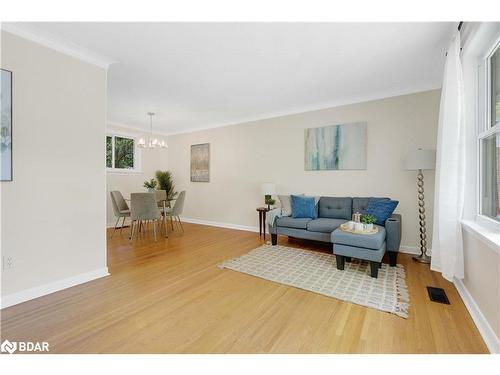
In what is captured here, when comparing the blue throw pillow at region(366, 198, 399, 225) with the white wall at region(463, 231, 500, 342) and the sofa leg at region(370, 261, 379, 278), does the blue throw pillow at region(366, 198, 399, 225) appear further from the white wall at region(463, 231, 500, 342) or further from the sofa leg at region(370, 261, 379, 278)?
the white wall at region(463, 231, 500, 342)

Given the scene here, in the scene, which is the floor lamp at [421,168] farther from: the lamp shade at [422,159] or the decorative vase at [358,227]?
the decorative vase at [358,227]

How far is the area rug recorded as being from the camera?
2125 millimetres

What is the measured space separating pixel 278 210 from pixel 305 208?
18.8 inches

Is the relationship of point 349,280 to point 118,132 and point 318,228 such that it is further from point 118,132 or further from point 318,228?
point 118,132

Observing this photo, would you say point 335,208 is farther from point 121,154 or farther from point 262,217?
point 121,154

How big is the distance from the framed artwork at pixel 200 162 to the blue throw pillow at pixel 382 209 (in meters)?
3.91

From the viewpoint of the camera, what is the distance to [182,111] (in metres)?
4.68

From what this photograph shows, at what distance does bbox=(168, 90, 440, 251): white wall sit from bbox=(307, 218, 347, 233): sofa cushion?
0.79 metres

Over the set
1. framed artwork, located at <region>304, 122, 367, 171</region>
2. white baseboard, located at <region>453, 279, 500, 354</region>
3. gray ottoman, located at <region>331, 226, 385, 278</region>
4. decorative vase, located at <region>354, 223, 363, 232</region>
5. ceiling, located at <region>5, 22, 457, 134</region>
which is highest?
ceiling, located at <region>5, 22, 457, 134</region>

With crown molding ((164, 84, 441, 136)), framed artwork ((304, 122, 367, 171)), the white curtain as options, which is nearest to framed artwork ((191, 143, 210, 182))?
crown molding ((164, 84, 441, 136))

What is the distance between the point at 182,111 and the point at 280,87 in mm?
2199
